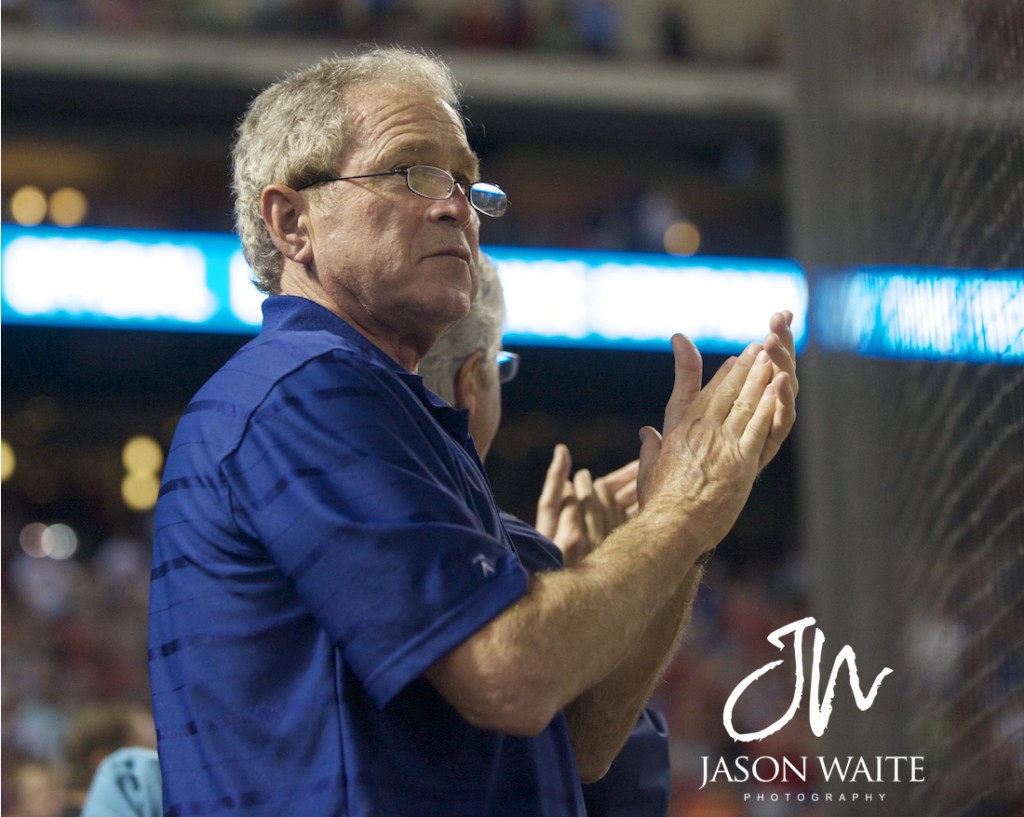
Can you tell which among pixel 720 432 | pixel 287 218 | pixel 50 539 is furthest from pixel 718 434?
pixel 50 539

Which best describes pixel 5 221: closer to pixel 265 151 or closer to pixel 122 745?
pixel 122 745

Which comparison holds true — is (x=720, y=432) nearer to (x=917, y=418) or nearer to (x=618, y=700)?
(x=618, y=700)

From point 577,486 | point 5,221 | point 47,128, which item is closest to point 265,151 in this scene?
point 577,486

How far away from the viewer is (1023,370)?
2621mm

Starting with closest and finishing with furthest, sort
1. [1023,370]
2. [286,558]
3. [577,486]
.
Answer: [286,558] < [1023,370] < [577,486]

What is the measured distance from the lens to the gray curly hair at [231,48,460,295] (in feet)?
6.15

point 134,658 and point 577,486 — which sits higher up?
point 577,486

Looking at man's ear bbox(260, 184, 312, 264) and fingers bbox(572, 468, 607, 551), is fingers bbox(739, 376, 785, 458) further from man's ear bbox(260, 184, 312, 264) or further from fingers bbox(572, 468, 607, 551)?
fingers bbox(572, 468, 607, 551)

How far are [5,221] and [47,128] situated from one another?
12.7ft

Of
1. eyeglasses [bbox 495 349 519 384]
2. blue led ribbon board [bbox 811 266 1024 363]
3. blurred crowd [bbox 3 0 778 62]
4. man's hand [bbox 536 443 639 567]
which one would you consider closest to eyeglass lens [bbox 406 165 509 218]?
eyeglasses [bbox 495 349 519 384]

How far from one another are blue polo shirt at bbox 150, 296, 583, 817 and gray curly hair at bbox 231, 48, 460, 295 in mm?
329

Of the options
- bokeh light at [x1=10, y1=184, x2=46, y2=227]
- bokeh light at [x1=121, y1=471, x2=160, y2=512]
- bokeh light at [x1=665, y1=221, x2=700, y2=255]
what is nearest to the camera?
bokeh light at [x1=10, y1=184, x2=46, y2=227]

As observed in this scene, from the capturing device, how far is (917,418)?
11.1 ft

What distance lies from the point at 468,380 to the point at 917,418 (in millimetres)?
1340
